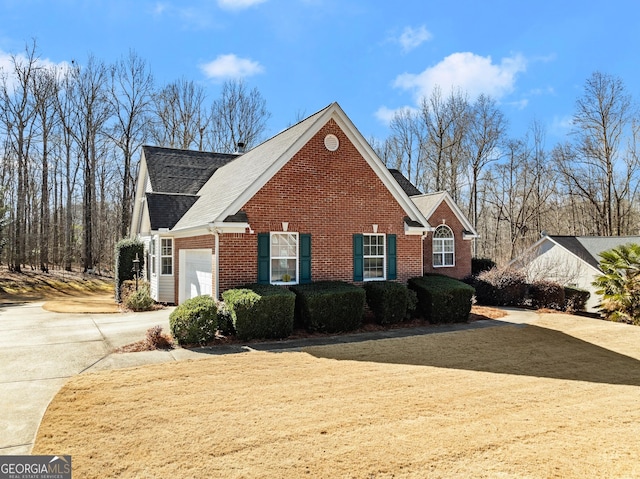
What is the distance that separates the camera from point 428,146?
37.9 metres

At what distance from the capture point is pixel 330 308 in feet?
35.0

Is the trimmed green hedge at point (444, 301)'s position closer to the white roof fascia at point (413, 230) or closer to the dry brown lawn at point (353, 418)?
the white roof fascia at point (413, 230)

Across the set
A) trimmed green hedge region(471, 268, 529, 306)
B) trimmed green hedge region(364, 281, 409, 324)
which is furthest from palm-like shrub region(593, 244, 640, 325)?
trimmed green hedge region(364, 281, 409, 324)

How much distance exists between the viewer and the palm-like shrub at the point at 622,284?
14.2 metres

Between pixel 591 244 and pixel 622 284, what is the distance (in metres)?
12.5

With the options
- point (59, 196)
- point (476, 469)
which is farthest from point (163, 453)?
point (59, 196)

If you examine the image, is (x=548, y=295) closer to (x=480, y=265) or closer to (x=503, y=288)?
(x=503, y=288)

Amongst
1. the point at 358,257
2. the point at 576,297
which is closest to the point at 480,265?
the point at 576,297

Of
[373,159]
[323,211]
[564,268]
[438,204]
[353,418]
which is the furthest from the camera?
[564,268]

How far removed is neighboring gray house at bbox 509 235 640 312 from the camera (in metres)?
22.5

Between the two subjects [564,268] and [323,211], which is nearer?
[323,211]

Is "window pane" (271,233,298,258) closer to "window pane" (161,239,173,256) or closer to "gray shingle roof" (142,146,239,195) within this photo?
"window pane" (161,239,173,256)

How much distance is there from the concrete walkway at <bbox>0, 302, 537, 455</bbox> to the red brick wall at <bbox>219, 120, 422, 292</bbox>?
8.84 feet

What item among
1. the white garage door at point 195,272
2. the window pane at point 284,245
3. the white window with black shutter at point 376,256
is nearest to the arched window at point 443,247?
the white window with black shutter at point 376,256
